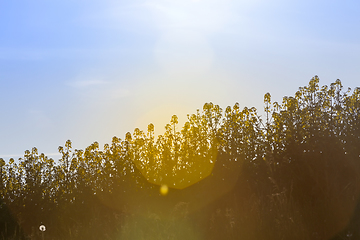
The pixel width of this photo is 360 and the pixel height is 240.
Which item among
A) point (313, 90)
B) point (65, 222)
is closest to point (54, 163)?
point (65, 222)

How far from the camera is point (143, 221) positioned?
8.97 metres

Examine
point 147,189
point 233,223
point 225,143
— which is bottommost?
point 233,223

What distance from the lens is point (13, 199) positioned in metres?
14.6

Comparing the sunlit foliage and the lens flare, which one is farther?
the lens flare

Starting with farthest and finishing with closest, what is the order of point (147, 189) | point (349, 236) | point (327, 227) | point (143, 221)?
point (147, 189) → point (143, 221) → point (327, 227) → point (349, 236)

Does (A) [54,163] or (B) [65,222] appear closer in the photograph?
(B) [65,222]

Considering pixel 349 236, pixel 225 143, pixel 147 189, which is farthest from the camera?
pixel 147 189

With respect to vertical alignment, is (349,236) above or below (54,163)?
below

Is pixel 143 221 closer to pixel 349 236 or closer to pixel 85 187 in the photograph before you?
pixel 349 236

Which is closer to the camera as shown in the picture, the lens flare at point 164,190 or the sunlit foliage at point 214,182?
the sunlit foliage at point 214,182

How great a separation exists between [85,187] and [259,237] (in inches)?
278

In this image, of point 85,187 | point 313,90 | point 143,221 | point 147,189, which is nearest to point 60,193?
point 85,187

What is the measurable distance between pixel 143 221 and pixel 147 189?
3.26 meters

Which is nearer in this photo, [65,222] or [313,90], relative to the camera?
[313,90]
